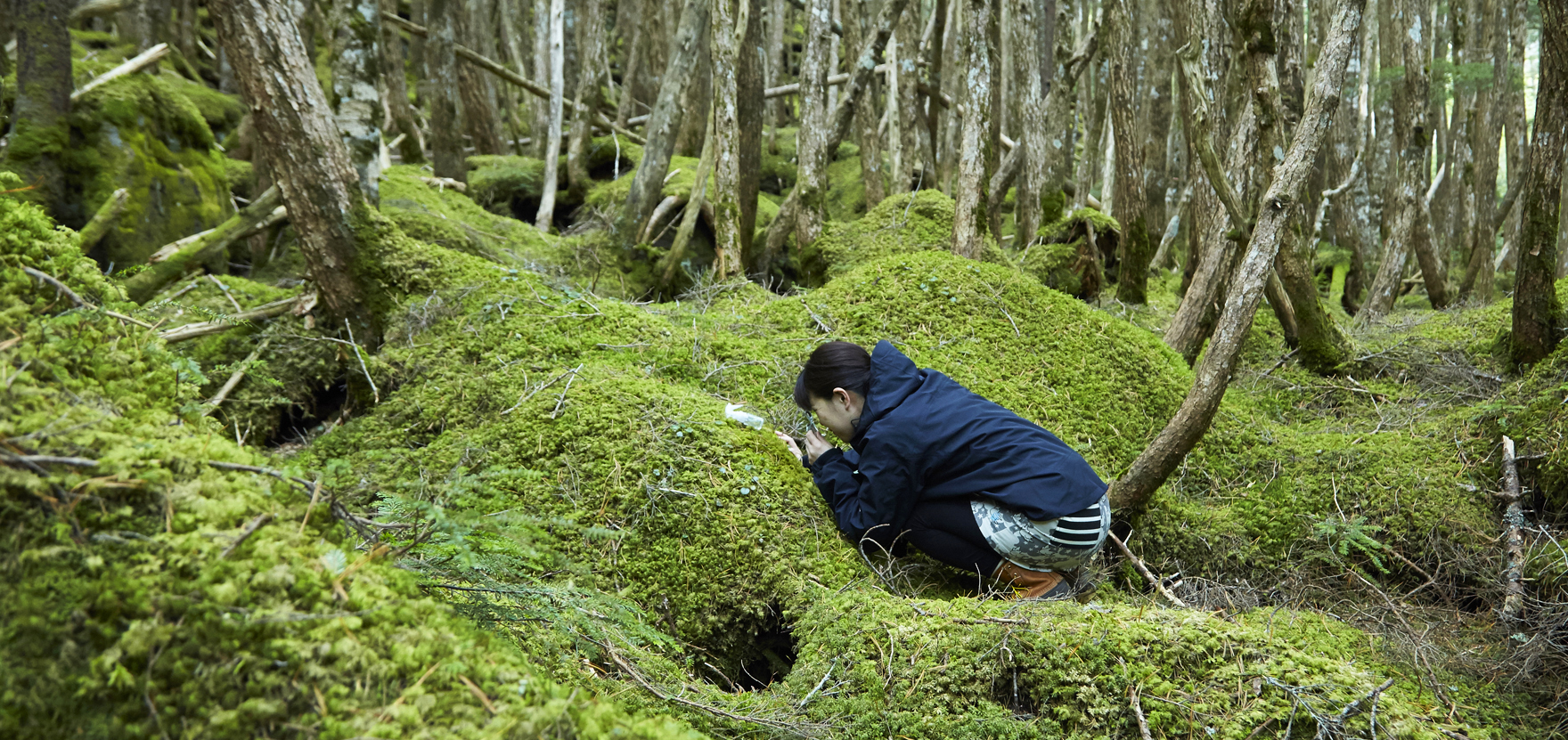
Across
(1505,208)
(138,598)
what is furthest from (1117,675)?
(1505,208)

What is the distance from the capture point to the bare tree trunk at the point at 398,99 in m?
10.1

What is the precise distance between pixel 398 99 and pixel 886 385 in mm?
10168

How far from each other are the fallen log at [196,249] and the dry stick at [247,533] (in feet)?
14.9

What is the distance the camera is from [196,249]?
17.4 ft

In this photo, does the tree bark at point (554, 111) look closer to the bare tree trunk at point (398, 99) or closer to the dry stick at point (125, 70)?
the bare tree trunk at point (398, 99)

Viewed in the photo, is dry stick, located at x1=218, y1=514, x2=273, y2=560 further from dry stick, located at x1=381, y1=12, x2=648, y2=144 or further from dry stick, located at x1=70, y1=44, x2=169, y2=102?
dry stick, located at x1=381, y1=12, x2=648, y2=144

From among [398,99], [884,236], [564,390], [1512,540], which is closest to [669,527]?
[564,390]

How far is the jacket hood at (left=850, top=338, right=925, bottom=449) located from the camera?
11.6 feet

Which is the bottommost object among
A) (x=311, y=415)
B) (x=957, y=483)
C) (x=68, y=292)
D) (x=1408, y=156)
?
(x=311, y=415)

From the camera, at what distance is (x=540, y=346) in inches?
172

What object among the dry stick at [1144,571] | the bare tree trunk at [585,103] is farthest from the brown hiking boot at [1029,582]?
the bare tree trunk at [585,103]

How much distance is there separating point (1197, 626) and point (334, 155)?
4.68 metres

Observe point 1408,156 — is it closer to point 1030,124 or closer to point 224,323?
point 1030,124

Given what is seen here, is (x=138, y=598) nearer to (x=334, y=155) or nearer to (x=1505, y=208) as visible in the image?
(x=334, y=155)
